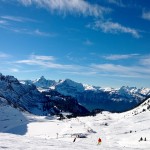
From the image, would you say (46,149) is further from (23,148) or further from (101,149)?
(101,149)

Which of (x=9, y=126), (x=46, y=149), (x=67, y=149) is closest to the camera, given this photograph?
(x=46, y=149)


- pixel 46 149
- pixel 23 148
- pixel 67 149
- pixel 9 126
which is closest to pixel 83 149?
pixel 67 149

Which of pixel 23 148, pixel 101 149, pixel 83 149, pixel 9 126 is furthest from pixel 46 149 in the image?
pixel 9 126

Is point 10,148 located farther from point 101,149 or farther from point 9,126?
point 9,126

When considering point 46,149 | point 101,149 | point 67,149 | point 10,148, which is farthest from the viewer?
point 101,149

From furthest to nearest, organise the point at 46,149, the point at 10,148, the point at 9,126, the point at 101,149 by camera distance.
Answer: the point at 9,126
the point at 101,149
the point at 46,149
the point at 10,148

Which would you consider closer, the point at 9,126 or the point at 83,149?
the point at 83,149

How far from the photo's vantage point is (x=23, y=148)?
94.8ft

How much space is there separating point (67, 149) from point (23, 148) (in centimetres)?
508

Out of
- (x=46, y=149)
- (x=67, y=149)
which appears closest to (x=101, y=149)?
(x=67, y=149)

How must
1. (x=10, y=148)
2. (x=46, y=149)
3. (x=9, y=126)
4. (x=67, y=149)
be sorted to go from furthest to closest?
(x=9, y=126) → (x=67, y=149) → (x=46, y=149) → (x=10, y=148)

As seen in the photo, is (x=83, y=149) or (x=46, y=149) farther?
(x=83, y=149)

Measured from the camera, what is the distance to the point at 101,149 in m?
36.1

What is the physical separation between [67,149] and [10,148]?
6.53 meters
